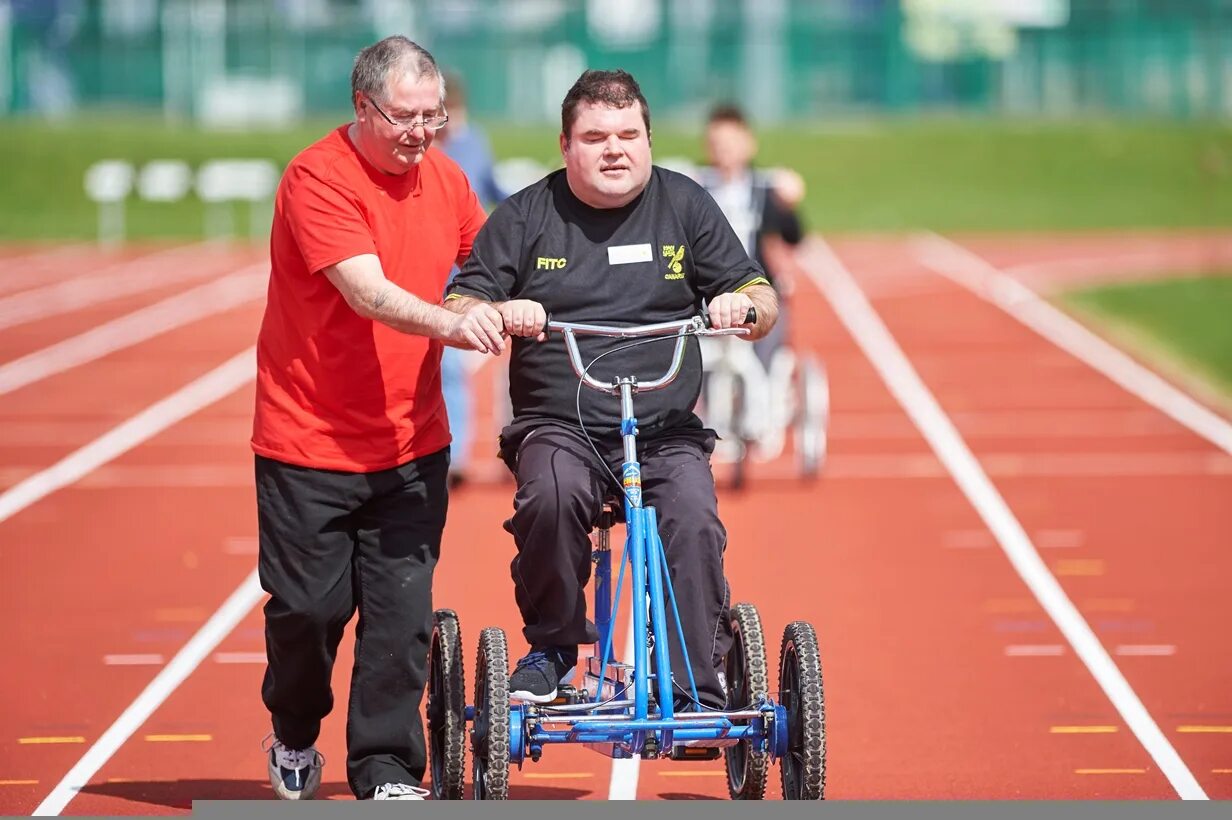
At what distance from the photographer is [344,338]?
567 cm

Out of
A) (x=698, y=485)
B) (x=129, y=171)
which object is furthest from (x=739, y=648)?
(x=129, y=171)

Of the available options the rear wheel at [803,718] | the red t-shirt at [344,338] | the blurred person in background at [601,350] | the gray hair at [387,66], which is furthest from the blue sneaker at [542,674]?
the gray hair at [387,66]

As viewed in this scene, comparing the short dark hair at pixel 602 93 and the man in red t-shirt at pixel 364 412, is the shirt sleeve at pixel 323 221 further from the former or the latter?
the short dark hair at pixel 602 93

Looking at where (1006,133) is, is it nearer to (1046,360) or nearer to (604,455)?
(1046,360)

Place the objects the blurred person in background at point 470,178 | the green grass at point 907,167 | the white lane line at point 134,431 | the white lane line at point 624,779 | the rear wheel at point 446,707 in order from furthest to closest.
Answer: the green grass at point 907,167 → the white lane line at point 134,431 → the blurred person in background at point 470,178 → the white lane line at point 624,779 → the rear wheel at point 446,707

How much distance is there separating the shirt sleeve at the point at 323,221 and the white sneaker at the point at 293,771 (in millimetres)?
1460

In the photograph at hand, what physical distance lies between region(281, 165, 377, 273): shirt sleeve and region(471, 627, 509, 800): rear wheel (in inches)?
43.2

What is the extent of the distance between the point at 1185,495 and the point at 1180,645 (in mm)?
3847

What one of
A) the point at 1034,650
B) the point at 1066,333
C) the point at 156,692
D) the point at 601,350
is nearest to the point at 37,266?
the point at 1066,333

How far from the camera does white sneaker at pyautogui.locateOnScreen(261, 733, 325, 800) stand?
19.8 feet

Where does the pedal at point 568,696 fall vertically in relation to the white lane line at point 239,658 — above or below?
above

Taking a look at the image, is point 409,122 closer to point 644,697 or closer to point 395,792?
point 644,697

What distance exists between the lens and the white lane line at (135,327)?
18.9 m

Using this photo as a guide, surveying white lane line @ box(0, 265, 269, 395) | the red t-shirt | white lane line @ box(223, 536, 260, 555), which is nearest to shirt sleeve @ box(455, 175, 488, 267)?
the red t-shirt
